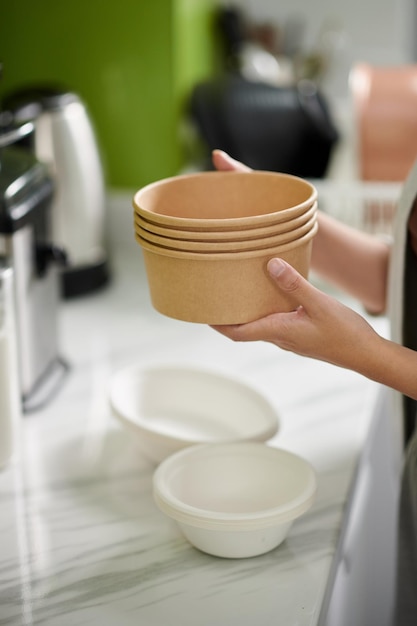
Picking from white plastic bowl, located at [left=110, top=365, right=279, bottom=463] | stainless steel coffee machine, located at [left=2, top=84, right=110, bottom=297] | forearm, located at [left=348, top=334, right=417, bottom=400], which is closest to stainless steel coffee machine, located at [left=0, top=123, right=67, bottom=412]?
white plastic bowl, located at [left=110, top=365, right=279, bottom=463]

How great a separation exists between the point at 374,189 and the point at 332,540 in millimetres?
795

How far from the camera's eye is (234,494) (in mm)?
1003

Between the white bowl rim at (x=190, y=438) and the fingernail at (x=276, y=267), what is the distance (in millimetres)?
274

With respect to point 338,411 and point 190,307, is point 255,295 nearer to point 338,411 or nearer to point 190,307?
point 190,307

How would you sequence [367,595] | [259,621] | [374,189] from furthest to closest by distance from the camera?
1. [374,189]
2. [367,595]
3. [259,621]

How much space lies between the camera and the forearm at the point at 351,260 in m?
1.16

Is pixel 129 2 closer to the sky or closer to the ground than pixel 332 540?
closer to the sky

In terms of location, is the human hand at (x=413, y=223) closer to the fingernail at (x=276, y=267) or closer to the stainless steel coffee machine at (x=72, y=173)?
the fingernail at (x=276, y=267)

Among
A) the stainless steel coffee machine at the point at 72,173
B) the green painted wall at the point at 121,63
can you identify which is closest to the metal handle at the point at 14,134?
the stainless steel coffee machine at the point at 72,173

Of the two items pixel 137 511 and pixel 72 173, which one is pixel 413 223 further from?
pixel 72 173

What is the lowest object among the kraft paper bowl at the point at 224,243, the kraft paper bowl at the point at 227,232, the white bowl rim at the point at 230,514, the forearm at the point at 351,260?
the white bowl rim at the point at 230,514

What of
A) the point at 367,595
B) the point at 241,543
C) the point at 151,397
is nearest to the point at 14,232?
the point at 151,397

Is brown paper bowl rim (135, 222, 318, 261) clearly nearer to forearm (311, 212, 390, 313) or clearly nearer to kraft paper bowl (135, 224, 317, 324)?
kraft paper bowl (135, 224, 317, 324)

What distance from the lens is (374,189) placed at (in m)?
1.61
